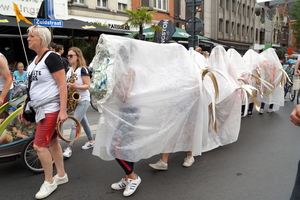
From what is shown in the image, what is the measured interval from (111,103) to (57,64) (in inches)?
28.0

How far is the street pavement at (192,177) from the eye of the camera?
357cm

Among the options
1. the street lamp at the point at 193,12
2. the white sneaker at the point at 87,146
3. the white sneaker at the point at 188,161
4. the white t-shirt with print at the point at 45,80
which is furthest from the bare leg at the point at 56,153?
the street lamp at the point at 193,12

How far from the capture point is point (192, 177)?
4.12m

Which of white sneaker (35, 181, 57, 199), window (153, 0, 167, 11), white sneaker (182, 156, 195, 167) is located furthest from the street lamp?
window (153, 0, 167, 11)

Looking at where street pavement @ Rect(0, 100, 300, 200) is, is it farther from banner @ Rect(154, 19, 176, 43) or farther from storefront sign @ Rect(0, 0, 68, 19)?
storefront sign @ Rect(0, 0, 68, 19)

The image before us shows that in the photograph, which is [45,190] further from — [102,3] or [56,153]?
[102,3]

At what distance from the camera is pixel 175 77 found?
378cm

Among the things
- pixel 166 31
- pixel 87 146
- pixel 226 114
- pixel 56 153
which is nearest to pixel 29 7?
pixel 166 31

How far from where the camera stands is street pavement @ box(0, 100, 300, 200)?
3572 mm

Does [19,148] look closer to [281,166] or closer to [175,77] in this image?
[175,77]

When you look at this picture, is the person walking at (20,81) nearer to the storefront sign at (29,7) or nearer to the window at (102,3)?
the storefront sign at (29,7)

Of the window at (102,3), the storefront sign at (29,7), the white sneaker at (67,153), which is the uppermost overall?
the window at (102,3)

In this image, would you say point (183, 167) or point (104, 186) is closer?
point (104, 186)

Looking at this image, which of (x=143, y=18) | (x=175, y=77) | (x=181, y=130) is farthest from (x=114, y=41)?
(x=143, y=18)
